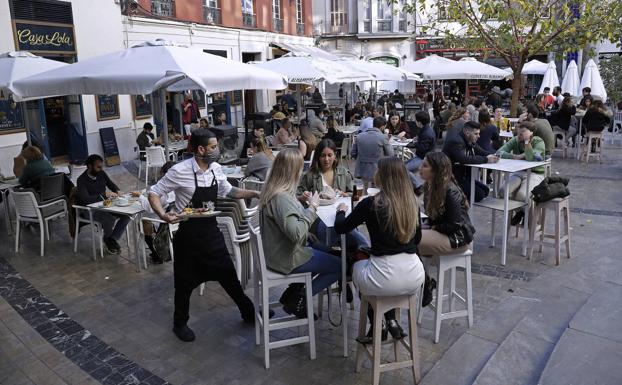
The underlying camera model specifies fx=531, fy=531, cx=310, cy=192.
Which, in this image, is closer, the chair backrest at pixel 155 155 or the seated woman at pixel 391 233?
the seated woman at pixel 391 233

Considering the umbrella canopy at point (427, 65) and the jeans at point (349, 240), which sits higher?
the umbrella canopy at point (427, 65)

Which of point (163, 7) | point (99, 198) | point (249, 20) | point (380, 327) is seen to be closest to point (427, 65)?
point (163, 7)

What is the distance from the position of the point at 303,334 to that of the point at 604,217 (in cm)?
552

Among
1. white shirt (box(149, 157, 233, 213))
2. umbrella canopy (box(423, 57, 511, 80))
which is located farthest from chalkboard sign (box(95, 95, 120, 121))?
white shirt (box(149, 157, 233, 213))

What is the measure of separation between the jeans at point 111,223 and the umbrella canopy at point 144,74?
4.92 feet

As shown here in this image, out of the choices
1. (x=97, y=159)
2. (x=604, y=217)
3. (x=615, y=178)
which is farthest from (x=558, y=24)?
(x=97, y=159)

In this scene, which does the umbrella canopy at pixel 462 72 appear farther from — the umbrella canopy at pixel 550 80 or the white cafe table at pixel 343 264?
the white cafe table at pixel 343 264

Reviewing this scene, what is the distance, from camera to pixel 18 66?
25.1 ft

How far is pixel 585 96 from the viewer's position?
1423cm

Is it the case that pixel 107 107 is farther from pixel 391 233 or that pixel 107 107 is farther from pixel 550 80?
pixel 550 80

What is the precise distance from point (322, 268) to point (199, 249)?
103cm

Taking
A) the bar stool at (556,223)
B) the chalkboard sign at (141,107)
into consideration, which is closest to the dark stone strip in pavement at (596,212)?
the bar stool at (556,223)

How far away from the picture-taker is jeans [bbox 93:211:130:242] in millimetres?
6551

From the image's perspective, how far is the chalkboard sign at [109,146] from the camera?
1330 centimetres
